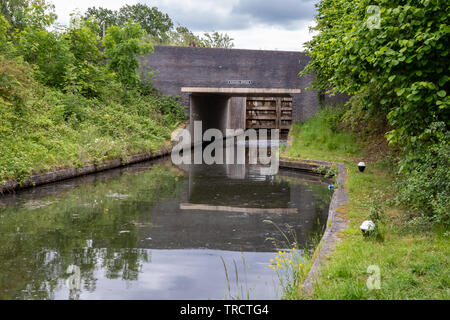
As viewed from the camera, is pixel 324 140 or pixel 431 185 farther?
pixel 324 140

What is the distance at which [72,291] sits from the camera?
4.04 metres

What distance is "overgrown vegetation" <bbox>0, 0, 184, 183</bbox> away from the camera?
11000mm

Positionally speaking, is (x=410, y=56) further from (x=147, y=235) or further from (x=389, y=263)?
(x=147, y=235)

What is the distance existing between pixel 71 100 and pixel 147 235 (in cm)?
1098

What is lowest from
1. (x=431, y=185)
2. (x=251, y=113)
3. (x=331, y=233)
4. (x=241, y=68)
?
(x=331, y=233)

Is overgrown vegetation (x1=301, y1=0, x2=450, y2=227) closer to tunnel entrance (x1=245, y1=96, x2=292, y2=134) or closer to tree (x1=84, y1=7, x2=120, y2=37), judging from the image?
tunnel entrance (x1=245, y1=96, x2=292, y2=134)

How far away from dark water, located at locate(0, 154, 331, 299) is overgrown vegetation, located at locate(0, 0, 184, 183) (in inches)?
45.9

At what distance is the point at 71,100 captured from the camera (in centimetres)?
1572

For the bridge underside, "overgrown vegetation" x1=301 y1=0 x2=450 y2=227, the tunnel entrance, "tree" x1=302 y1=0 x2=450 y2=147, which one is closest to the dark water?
"overgrown vegetation" x1=301 y1=0 x2=450 y2=227

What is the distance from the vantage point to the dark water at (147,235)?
4227mm

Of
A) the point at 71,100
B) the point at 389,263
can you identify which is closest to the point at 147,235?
the point at 389,263

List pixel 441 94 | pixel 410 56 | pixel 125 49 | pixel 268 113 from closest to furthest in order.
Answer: pixel 441 94
pixel 410 56
pixel 125 49
pixel 268 113

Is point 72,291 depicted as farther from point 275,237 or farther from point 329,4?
point 329,4
